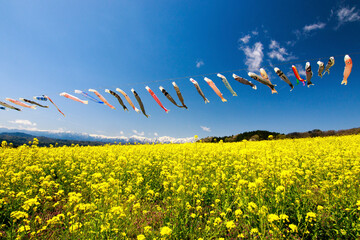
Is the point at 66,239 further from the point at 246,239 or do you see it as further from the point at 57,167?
the point at 57,167

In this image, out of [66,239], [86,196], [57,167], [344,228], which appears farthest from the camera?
[57,167]

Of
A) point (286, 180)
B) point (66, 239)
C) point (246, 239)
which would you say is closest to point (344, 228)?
point (286, 180)

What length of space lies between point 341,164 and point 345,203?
8.12 ft

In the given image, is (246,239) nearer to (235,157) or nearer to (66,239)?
(66,239)

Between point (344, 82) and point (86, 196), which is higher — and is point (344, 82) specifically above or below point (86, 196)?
above

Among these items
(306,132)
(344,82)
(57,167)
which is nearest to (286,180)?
(344,82)

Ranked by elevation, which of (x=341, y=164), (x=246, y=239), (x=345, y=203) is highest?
(x=341, y=164)

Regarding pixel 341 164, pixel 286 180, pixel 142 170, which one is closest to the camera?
pixel 286 180

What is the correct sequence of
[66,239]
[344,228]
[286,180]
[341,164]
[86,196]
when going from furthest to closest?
[341,164] → [86,196] → [286,180] → [344,228] → [66,239]

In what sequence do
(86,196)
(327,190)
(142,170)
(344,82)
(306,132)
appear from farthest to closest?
(306,132)
(142,170)
(86,196)
(344,82)
(327,190)

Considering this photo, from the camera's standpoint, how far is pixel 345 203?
3.63m

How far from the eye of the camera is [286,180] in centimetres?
348

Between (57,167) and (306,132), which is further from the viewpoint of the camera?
(306,132)

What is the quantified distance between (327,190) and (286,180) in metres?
1.28
